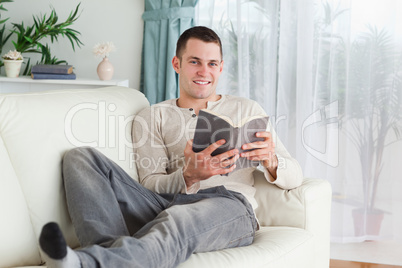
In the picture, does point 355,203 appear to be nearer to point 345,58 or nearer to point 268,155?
point 345,58

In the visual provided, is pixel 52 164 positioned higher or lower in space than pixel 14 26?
lower

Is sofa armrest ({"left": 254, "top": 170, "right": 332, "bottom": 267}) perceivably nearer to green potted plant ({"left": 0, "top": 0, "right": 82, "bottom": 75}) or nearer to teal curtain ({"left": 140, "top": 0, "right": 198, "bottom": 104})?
teal curtain ({"left": 140, "top": 0, "right": 198, "bottom": 104})

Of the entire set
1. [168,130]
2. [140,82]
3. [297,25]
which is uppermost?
[297,25]

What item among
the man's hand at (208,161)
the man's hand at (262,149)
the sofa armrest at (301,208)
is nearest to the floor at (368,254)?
the sofa armrest at (301,208)

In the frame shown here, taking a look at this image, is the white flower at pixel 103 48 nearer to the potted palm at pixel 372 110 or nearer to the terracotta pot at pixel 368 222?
the potted palm at pixel 372 110

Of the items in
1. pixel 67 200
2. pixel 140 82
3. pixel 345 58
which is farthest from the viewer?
pixel 140 82

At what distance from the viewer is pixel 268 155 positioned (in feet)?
6.34

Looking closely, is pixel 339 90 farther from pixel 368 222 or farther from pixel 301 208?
pixel 301 208

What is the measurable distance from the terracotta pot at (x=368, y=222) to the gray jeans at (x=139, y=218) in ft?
4.49

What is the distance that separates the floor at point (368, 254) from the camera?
107 inches

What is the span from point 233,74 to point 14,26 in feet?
5.09

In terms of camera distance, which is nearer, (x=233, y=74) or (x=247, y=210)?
(x=247, y=210)

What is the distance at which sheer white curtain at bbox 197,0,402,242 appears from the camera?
2965mm

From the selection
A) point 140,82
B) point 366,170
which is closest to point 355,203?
point 366,170
